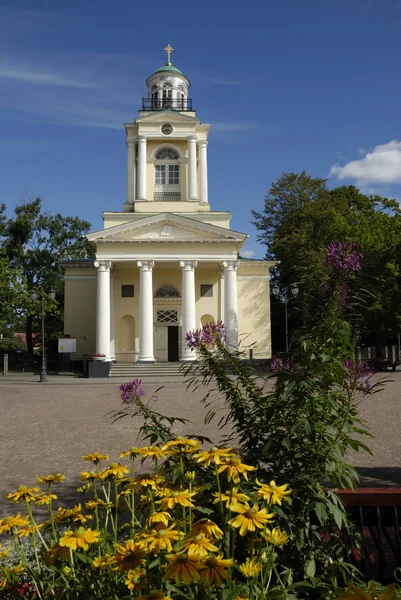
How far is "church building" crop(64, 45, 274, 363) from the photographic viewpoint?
1180 inches

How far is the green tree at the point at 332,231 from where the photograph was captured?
1204 inches

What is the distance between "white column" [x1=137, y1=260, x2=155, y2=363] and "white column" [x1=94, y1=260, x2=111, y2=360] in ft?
6.31

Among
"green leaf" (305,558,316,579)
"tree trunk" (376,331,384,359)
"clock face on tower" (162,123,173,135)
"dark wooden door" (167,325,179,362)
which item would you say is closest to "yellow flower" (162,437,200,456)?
"green leaf" (305,558,316,579)

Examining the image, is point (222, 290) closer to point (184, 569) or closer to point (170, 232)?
point (170, 232)

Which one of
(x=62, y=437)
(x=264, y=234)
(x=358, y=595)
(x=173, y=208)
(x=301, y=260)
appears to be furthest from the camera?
(x=264, y=234)

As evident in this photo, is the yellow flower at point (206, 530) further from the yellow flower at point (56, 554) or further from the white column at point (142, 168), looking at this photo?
the white column at point (142, 168)

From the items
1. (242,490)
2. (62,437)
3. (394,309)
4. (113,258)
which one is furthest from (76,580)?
(394,309)

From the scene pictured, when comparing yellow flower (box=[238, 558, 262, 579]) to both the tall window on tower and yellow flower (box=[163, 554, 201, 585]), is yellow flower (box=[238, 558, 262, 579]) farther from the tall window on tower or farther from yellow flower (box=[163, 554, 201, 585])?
the tall window on tower

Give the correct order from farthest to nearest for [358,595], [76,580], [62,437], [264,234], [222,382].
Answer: [264,234]
[62,437]
[222,382]
[76,580]
[358,595]

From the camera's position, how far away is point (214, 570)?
156 centimetres

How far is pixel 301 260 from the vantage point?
38.1 meters

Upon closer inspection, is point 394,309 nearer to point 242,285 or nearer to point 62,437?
point 242,285

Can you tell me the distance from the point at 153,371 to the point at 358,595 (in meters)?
27.0

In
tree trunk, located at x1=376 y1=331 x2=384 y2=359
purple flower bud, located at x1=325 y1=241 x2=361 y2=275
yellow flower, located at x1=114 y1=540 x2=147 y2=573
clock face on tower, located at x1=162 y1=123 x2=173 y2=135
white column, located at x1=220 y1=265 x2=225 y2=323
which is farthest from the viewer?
clock face on tower, located at x1=162 y1=123 x2=173 y2=135
